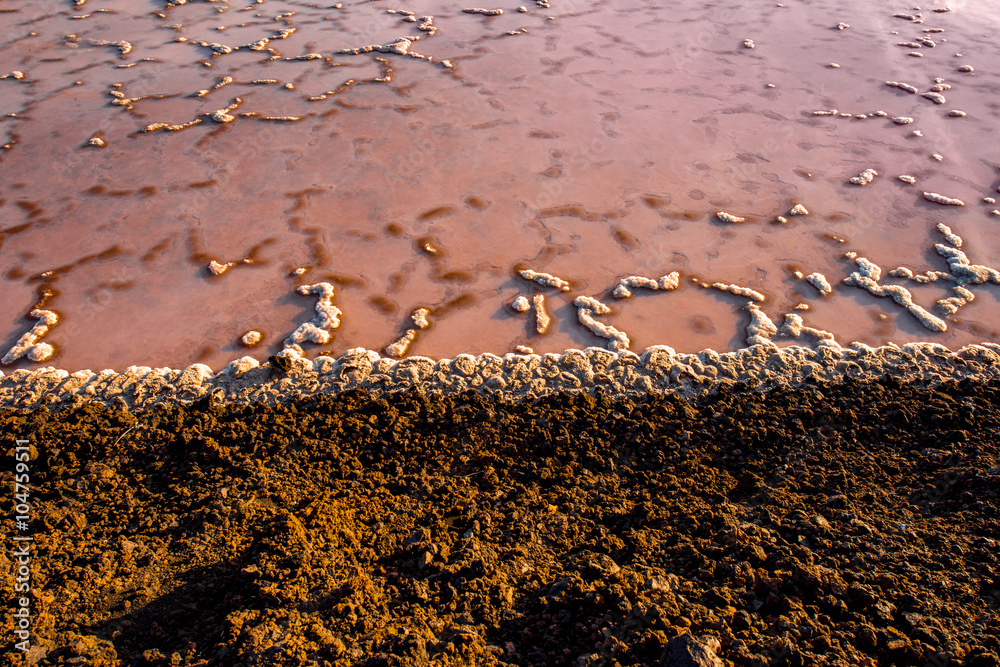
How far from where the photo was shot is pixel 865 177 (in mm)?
4301

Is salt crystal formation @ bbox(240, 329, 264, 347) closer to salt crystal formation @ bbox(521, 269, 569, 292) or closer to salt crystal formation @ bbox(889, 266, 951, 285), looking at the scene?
salt crystal formation @ bbox(521, 269, 569, 292)

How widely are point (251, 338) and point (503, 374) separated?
4.48 feet

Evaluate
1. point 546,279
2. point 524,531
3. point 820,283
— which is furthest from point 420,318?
point 820,283

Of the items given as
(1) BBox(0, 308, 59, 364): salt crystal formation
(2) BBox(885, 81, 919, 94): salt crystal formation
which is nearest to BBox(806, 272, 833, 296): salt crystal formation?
(2) BBox(885, 81, 919, 94): salt crystal formation

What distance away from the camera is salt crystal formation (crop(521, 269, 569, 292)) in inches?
131

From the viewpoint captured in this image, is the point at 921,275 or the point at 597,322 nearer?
the point at 597,322

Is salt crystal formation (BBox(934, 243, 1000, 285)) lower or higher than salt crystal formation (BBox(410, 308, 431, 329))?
higher

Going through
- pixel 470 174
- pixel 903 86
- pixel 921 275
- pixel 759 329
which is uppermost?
pixel 903 86

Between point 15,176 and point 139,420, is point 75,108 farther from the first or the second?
point 139,420

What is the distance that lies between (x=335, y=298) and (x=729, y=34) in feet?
19.0

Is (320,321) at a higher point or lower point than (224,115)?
lower

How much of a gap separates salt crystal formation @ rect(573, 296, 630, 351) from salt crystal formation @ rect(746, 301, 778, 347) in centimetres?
66

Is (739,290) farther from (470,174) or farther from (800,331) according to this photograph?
(470,174)

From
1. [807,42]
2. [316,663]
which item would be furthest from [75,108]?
[807,42]
